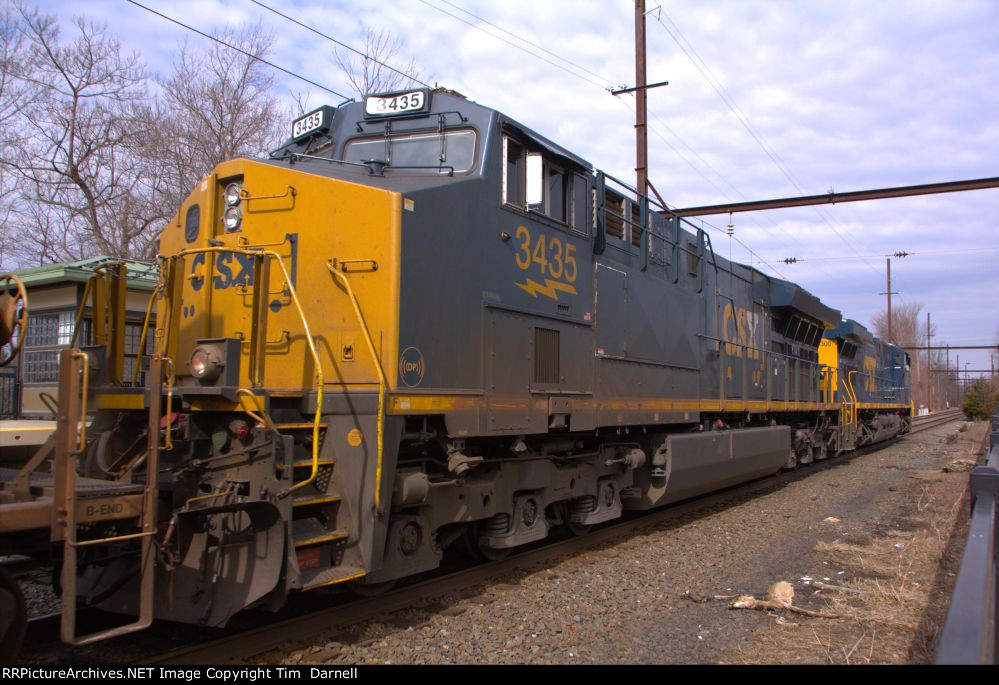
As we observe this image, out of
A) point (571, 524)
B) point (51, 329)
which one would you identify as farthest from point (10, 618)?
point (51, 329)

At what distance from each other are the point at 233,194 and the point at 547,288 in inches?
108

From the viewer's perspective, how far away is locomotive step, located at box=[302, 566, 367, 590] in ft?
14.3

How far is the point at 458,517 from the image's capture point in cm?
565

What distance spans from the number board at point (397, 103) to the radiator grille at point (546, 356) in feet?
7.03

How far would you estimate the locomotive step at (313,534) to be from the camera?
4422 mm

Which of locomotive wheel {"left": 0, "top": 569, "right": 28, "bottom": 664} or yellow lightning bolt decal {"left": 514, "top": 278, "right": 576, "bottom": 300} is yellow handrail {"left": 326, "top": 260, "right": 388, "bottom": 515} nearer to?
yellow lightning bolt decal {"left": 514, "top": 278, "right": 576, "bottom": 300}

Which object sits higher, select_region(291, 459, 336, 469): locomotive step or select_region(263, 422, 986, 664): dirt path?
select_region(291, 459, 336, 469): locomotive step

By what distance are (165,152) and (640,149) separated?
14.8 meters

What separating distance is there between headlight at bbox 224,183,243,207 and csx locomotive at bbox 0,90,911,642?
2 centimetres

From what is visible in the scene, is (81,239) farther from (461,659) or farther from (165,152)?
(461,659)

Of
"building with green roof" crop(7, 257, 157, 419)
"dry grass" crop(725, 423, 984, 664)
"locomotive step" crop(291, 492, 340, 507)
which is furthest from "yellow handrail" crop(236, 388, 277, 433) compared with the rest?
"building with green roof" crop(7, 257, 157, 419)

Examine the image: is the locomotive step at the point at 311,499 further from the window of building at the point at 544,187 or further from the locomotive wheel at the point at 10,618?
the window of building at the point at 544,187

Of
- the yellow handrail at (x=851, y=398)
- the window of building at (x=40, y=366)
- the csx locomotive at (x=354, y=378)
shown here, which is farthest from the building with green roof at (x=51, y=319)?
the yellow handrail at (x=851, y=398)
